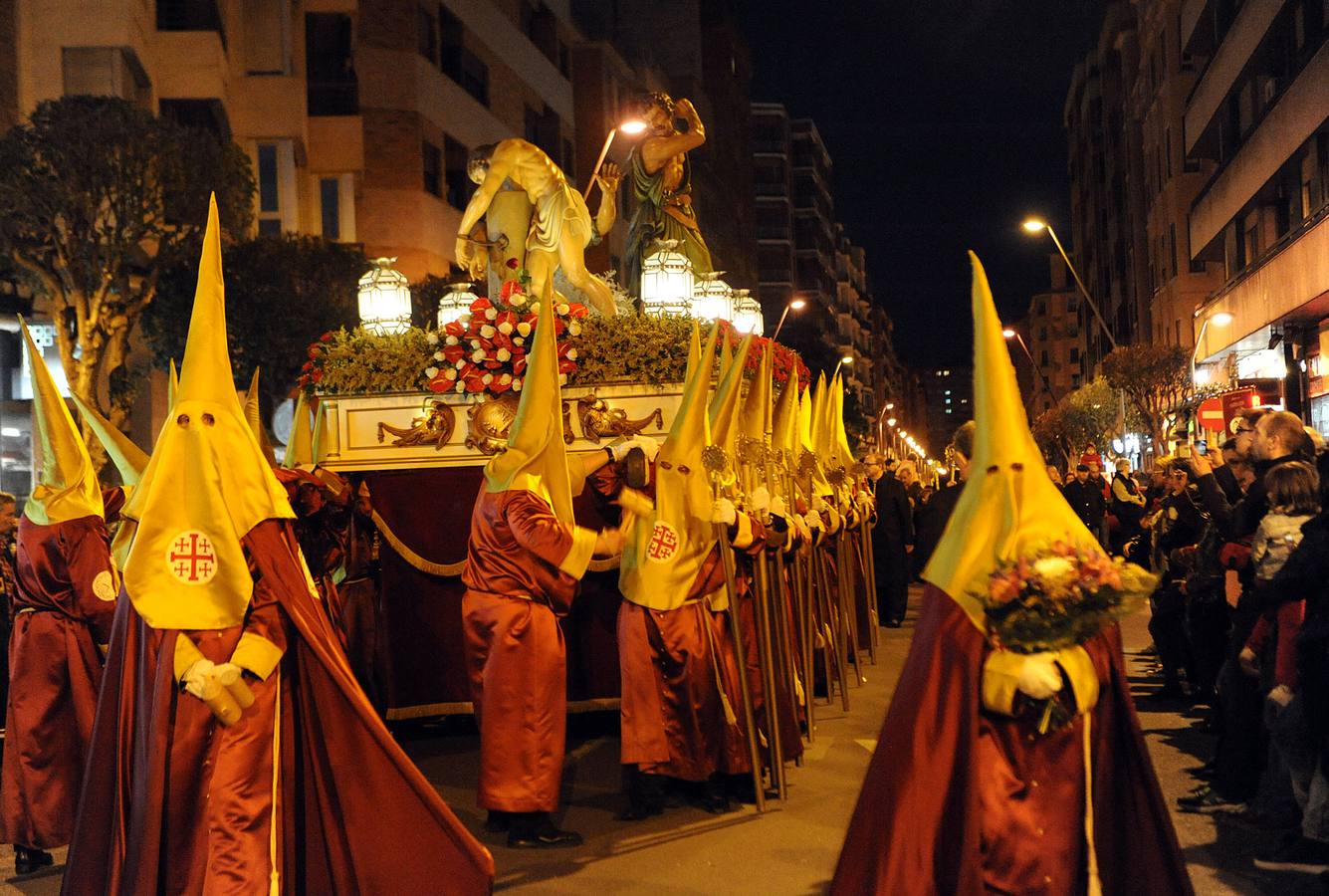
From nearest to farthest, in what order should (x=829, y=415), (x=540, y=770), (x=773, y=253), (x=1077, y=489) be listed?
(x=540, y=770)
(x=829, y=415)
(x=1077, y=489)
(x=773, y=253)

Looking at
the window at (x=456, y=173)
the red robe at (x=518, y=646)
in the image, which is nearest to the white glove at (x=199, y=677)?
the red robe at (x=518, y=646)

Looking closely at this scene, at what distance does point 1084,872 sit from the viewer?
471 centimetres

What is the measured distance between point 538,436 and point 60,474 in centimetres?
257

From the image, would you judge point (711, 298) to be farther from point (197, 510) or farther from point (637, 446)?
point (197, 510)

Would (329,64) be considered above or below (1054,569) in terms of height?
above

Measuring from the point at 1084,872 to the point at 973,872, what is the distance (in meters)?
0.42

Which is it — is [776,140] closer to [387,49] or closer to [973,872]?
[387,49]

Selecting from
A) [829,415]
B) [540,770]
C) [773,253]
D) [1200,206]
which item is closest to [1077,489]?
[829,415]

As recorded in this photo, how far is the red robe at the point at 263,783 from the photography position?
17.5ft

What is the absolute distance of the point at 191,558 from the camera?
17.7 ft

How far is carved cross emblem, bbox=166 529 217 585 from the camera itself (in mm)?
5398

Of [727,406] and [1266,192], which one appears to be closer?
[727,406]

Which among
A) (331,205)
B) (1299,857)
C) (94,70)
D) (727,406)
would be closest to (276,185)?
(331,205)

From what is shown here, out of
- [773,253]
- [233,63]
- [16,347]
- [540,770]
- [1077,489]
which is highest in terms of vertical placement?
[773,253]
